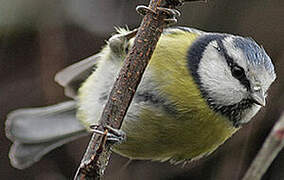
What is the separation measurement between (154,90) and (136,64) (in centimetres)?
29

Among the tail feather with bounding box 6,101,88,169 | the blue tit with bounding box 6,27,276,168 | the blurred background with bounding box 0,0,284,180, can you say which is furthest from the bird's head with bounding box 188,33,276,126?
the blurred background with bounding box 0,0,284,180

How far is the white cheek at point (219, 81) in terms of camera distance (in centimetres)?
119

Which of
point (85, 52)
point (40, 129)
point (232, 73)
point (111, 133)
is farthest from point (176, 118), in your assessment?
point (85, 52)

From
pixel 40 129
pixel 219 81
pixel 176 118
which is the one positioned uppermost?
pixel 219 81

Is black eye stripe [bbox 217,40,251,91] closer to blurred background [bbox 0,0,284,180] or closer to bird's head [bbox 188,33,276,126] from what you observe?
bird's head [bbox 188,33,276,126]

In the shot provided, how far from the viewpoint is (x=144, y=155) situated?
140 cm

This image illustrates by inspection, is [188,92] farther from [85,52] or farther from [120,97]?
[85,52]

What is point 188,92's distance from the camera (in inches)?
48.7

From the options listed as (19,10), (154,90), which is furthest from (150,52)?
(19,10)

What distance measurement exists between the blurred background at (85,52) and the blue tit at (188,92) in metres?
0.63

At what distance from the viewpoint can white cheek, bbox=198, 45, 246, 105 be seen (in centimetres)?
119

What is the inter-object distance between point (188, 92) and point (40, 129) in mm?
725

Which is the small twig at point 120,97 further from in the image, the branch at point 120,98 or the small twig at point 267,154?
the small twig at point 267,154

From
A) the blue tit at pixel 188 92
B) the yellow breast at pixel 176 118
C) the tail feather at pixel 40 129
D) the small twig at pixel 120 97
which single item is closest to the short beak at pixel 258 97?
the blue tit at pixel 188 92
